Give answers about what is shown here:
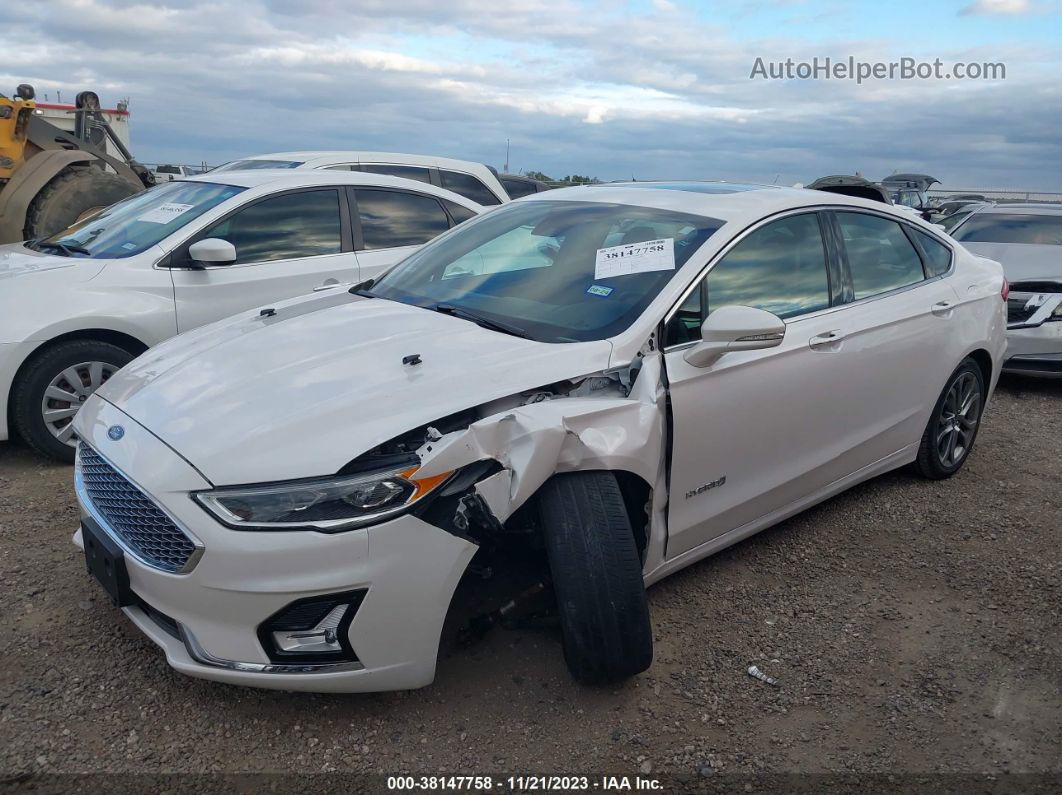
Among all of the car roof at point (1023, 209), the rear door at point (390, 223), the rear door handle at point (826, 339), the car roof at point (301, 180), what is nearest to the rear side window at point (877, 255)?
the rear door handle at point (826, 339)

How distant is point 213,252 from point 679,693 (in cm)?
344

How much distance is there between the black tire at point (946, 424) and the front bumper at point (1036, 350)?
2.67 m

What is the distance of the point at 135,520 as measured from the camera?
8.80ft

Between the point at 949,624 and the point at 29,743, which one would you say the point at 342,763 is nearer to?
the point at 29,743

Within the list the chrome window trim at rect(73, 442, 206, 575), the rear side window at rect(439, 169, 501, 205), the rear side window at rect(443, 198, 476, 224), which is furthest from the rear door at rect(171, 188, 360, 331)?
the rear side window at rect(439, 169, 501, 205)

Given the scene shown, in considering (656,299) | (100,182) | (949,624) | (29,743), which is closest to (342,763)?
(29,743)

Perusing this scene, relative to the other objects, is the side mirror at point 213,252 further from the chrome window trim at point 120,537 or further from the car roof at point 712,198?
the chrome window trim at point 120,537

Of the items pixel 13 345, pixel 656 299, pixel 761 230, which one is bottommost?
pixel 13 345

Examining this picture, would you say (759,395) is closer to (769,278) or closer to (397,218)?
(769,278)

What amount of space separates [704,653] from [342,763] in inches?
53.5

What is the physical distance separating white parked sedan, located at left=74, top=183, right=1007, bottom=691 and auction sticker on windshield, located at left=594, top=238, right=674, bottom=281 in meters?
0.01

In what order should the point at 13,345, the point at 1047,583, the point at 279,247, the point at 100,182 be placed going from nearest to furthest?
the point at 1047,583 < the point at 13,345 < the point at 279,247 < the point at 100,182

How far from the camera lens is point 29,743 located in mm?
2592

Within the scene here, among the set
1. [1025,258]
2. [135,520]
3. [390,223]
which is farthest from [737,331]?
[1025,258]
